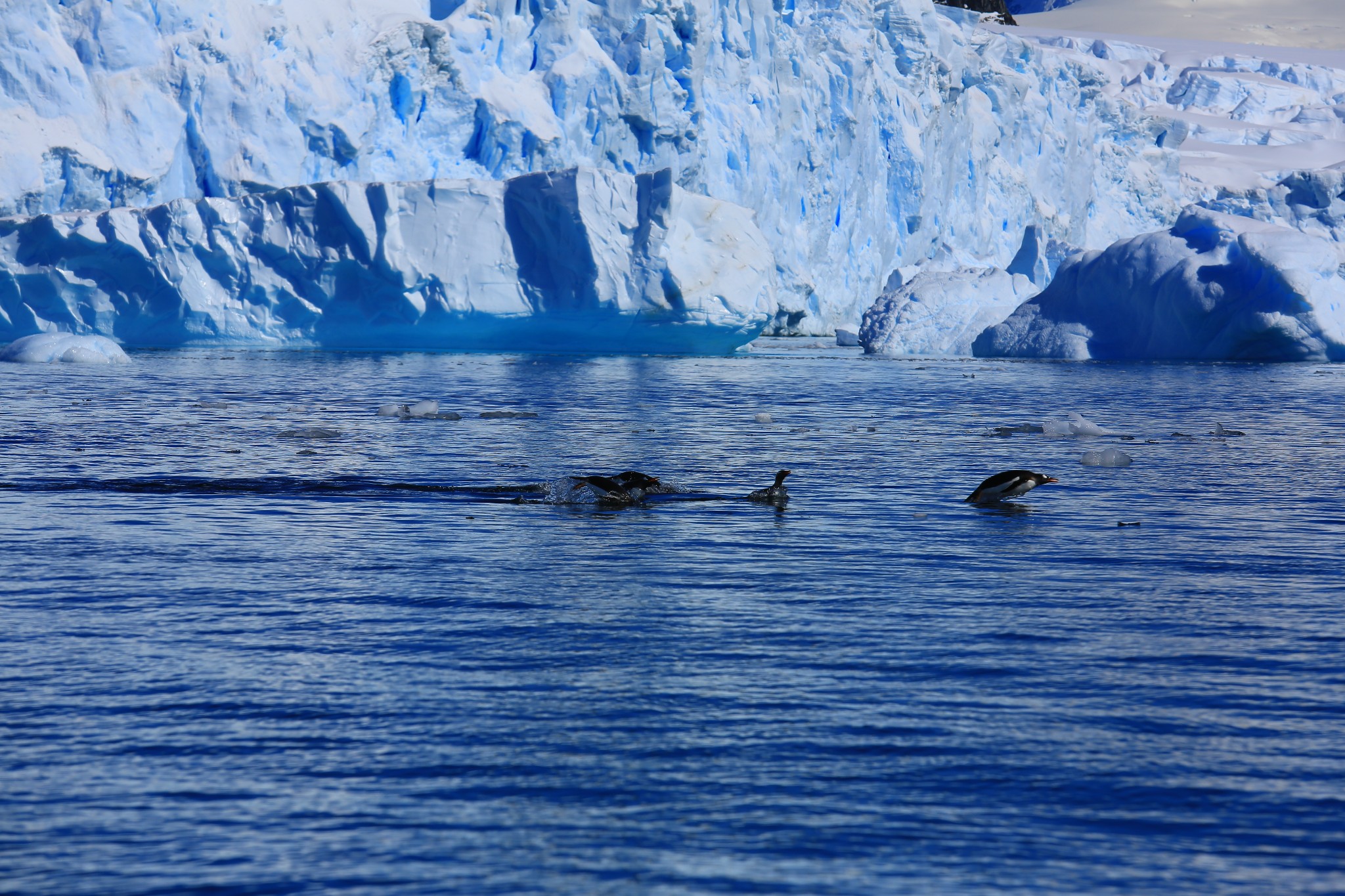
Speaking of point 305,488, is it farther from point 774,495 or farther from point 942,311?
point 942,311

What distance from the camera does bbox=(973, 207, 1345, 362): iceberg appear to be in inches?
1069

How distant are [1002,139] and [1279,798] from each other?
4722 cm

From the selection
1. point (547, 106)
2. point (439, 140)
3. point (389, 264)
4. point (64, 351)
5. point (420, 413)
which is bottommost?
point (64, 351)

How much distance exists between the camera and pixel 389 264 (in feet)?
89.8

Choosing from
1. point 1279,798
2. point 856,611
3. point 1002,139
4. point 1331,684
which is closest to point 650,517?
point 856,611

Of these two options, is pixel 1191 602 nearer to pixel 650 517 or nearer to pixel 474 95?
pixel 650 517

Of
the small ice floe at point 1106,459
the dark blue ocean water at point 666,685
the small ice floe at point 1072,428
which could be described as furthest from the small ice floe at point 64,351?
the small ice floe at point 1106,459

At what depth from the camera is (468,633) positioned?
4.63 m

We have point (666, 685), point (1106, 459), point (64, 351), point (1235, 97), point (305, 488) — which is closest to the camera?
point (666, 685)

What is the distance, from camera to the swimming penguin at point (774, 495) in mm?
8133

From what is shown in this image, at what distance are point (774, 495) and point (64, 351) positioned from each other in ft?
70.2

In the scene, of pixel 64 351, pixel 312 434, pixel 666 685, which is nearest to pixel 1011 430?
pixel 312 434

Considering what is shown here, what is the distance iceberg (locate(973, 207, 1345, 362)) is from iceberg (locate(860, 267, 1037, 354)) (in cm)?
253

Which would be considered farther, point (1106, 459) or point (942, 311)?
point (942, 311)
